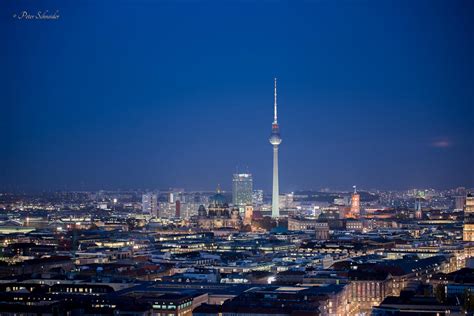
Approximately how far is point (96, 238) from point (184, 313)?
47.5 metres

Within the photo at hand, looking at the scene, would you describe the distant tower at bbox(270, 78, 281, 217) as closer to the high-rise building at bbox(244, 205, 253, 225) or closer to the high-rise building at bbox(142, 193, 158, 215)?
the high-rise building at bbox(244, 205, 253, 225)

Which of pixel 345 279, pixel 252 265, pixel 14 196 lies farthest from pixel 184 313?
pixel 14 196

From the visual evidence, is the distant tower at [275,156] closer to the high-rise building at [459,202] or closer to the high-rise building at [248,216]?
the high-rise building at [248,216]

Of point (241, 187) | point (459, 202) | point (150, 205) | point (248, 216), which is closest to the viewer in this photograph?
point (248, 216)

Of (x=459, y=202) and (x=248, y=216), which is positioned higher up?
(x=459, y=202)

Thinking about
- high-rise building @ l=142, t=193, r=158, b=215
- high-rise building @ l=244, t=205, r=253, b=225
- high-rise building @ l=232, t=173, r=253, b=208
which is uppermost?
high-rise building @ l=232, t=173, r=253, b=208

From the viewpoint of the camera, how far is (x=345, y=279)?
55.1 meters

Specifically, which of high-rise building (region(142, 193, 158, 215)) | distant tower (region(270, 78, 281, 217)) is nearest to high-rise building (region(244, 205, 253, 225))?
distant tower (region(270, 78, 281, 217))

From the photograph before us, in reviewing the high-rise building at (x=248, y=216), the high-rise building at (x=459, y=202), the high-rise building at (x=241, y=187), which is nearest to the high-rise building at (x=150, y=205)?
the high-rise building at (x=241, y=187)

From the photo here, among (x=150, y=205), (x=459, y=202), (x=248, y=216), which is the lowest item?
(x=248, y=216)

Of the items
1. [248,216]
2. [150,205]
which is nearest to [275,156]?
[248,216]

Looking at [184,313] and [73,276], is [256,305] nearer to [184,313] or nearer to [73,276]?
[184,313]

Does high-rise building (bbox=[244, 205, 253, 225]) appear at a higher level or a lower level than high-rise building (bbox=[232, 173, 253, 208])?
lower

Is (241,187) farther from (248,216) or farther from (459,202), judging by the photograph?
(248,216)
